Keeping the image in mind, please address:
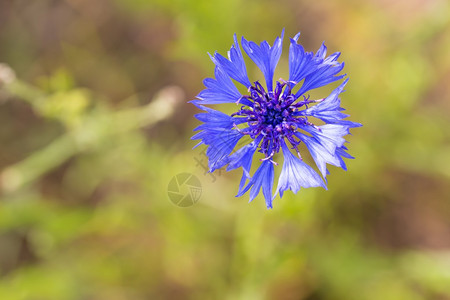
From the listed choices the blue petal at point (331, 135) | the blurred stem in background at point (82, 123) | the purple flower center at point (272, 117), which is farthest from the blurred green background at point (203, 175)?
the blue petal at point (331, 135)

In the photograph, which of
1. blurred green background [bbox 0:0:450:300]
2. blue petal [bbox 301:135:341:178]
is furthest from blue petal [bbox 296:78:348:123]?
blurred green background [bbox 0:0:450:300]

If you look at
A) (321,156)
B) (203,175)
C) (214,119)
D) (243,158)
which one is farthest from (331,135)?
(203,175)

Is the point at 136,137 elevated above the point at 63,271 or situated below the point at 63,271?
above

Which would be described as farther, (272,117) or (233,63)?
(272,117)

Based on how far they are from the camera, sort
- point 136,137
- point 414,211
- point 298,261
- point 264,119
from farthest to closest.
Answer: point 414,211
point 298,261
point 136,137
point 264,119

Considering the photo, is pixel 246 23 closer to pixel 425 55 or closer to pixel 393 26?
pixel 393 26

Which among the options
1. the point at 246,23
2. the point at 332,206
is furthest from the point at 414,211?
the point at 246,23

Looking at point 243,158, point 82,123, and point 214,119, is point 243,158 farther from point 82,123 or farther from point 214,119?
point 82,123

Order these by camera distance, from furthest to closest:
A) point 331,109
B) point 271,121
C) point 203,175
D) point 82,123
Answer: point 203,175
point 82,123
point 271,121
point 331,109
